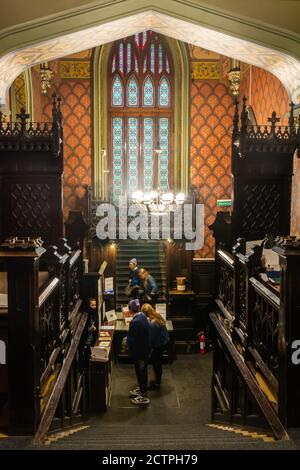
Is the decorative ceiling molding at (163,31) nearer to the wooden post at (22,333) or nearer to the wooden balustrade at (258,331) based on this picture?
the wooden balustrade at (258,331)

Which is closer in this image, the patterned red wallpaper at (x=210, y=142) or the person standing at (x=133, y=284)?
the person standing at (x=133, y=284)

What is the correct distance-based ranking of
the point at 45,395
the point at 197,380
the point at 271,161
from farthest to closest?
the point at 197,380 → the point at 271,161 → the point at 45,395

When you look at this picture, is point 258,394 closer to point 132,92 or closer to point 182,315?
→ point 182,315

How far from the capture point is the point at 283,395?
3.71 metres

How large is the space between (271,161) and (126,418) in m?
4.68

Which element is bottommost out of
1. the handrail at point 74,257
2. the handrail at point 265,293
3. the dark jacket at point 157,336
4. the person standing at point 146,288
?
the dark jacket at point 157,336

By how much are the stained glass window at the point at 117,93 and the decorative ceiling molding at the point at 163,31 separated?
665 cm

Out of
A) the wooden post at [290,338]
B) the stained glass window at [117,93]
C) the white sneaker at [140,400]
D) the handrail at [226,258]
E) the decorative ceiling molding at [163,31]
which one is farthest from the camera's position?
the stained glass window at [117,93]

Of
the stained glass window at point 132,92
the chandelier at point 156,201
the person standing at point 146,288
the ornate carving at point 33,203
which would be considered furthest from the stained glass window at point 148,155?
the ornate carving at point 33,203

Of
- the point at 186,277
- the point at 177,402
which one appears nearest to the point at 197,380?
the point at 177,402

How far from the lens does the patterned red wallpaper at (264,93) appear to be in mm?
9453

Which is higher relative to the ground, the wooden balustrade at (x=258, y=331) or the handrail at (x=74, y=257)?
the handrail at (x=74, y=257)

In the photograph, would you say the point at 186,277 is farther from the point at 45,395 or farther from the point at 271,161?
the point at 45,395

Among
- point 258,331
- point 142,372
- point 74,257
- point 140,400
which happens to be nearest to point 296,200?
point 258,331
